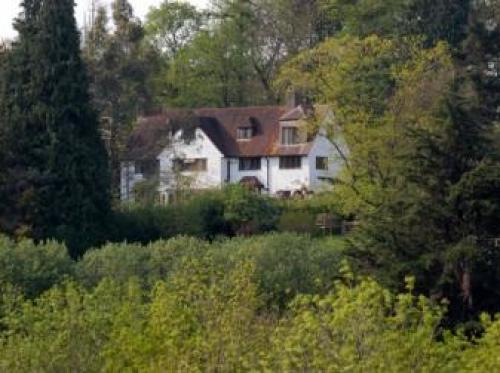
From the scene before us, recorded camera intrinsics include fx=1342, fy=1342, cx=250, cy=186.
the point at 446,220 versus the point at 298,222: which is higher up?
the point at 446,220

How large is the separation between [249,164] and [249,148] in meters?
0.82

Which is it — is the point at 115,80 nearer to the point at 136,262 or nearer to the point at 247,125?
the point at 247,125

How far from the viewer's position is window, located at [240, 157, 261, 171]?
6850 centimetres

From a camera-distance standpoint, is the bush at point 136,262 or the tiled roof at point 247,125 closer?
the bush at point 136,262

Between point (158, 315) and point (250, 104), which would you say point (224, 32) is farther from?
point (158, 315)

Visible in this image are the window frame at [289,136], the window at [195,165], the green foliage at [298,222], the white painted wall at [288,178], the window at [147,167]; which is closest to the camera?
the green foliage at [298,222]

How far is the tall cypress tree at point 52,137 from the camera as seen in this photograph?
1743 inches

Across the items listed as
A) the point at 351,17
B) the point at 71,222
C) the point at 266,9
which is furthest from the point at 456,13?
the point at 71,222

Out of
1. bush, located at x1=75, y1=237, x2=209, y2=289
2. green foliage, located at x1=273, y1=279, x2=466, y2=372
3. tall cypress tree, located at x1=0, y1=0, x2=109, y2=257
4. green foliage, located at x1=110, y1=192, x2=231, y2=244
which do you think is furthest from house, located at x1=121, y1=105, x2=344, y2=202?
green foliage, located at x1=273, y1=279, x2=466, y2=372

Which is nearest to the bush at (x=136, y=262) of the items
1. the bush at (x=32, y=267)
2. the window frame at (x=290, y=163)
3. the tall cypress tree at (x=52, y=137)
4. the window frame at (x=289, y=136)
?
the bush at (x=32, y=267)

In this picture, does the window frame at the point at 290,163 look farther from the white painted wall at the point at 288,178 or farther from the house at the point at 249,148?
the white painted wall at the point at 288,178

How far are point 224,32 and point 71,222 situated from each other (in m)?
32.5

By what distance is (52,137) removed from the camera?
1795 inches

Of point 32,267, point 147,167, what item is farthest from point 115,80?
point 32,267
